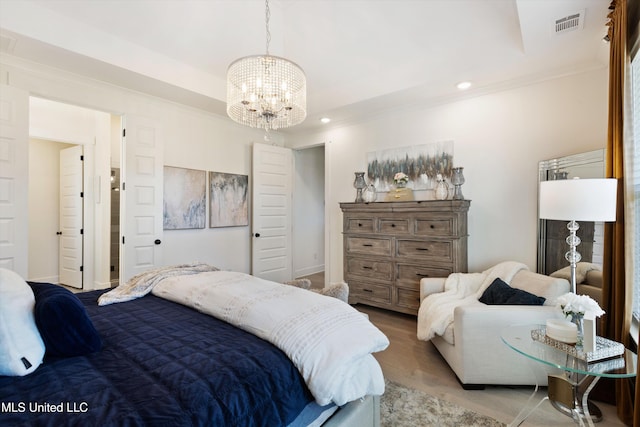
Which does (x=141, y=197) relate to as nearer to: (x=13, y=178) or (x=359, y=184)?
(x=13, y=178)

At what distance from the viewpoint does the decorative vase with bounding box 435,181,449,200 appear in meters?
3.64

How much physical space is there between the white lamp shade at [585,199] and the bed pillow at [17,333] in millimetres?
2679

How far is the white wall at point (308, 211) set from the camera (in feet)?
19.6

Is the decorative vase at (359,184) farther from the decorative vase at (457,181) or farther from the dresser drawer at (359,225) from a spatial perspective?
the decorative vase at (457,181)

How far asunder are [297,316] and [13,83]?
3.50 meters

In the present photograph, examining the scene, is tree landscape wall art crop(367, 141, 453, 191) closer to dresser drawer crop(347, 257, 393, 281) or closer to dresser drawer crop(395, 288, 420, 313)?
dresser drawer crop(347, 257, 393, 281)

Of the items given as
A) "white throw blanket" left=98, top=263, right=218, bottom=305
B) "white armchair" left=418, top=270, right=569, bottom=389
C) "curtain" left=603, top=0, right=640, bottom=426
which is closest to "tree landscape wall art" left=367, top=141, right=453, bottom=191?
"curtain" left=603, top=0, right=640, bottom=426

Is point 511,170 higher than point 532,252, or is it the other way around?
point 511,170

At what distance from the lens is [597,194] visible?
177cm

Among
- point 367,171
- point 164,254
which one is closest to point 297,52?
point 367,171

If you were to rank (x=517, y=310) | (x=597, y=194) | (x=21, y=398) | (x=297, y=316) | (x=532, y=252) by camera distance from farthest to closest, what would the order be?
(x=532, y=252)
(x=517, y=310)
(x=597, y=194)
(x=297, y=316)
(x=21, y=398)

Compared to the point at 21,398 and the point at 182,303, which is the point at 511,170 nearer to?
the point at 182,303

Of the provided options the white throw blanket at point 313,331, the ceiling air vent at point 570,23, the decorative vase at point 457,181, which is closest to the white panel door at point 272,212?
the decorative vase at point 457,181

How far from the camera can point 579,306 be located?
1595 mm
